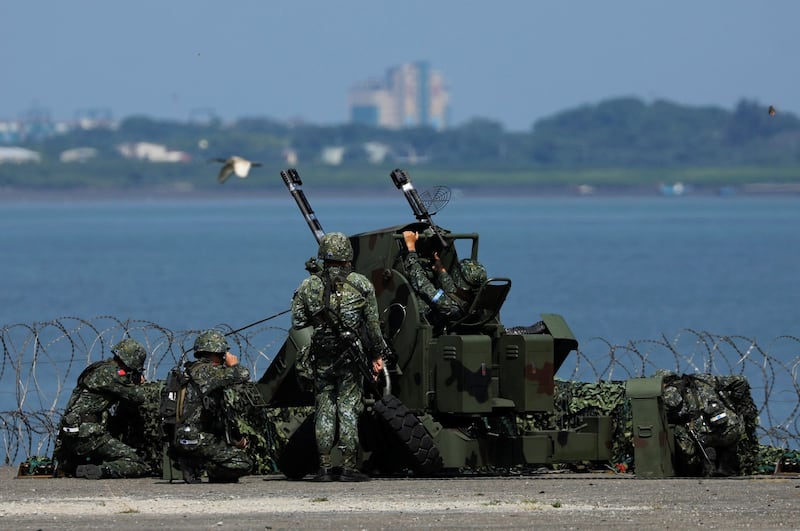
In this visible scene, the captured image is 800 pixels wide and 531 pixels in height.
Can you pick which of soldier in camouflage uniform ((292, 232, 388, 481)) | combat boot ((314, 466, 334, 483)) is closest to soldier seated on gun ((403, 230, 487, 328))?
soldier in camouflage uniform ((292, 232, 388, 481))

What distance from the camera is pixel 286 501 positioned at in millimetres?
15250

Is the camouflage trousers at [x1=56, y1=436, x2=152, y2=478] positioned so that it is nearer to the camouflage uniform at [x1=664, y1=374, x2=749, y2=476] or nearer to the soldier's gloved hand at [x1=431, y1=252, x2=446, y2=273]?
the soldier's gloved hand at [x1=431, y1=252, x2=446, y2=273]

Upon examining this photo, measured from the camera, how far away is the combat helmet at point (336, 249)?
16.8 meters

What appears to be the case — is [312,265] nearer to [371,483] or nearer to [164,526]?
[371,483]

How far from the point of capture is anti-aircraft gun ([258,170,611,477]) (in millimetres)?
17141

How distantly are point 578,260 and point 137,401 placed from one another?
3690 inches

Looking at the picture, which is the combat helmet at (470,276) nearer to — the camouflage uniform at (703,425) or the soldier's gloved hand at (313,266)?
the soldier's gloved hand at (313,266)

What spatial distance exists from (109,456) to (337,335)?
2710mm

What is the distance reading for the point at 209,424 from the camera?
17.1 metres

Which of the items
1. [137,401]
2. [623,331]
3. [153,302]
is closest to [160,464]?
[137,401]

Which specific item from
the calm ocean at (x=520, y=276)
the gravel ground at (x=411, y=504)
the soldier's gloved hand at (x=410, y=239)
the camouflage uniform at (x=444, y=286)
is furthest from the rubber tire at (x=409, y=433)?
the calm ocean at (x=520, y=276)

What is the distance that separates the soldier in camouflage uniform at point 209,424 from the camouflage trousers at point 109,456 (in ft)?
2.44

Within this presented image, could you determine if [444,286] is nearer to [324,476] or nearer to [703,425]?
[324,476]

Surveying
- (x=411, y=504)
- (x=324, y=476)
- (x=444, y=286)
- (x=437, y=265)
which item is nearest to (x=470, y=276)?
(x=444, y=286)
